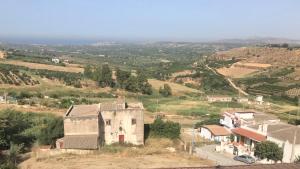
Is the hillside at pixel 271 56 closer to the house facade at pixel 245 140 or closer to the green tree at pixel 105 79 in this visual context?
the green tree at pixel 105 79

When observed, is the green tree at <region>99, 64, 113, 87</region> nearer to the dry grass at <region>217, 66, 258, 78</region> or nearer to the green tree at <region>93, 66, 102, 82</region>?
the green tree at <region>93, 66, 102, 82</region>

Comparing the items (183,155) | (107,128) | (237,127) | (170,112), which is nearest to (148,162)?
(183,155)

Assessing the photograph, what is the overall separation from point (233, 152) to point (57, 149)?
18.4 m

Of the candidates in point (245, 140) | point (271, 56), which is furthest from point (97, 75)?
point (271, 56)

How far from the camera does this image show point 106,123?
39094 mm

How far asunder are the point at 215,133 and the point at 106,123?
15.8 metres

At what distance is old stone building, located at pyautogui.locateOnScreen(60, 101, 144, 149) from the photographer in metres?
37.1

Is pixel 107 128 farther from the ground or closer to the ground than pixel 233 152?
farther from the ground

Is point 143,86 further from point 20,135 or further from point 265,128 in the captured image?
point 20,135

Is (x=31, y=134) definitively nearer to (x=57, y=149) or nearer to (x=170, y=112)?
(x=57, y=149)

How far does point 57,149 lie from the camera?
35.0 m

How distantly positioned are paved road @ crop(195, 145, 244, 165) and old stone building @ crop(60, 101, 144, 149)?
20.8 feet

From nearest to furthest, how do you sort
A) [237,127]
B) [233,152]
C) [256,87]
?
[233,152], [237,127], [256,87]

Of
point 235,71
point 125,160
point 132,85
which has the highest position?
point 125,160
